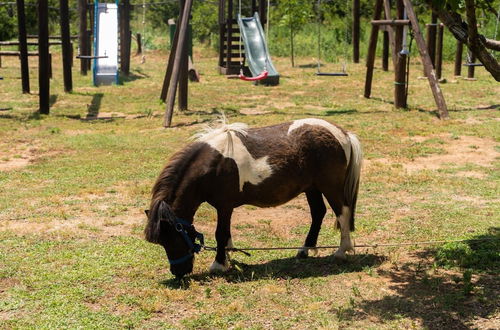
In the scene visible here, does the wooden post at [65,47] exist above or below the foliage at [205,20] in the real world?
below

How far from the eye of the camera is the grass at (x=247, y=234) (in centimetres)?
662

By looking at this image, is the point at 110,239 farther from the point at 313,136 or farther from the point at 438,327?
the point at 438,327

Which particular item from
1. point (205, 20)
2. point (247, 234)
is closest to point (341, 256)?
point (247, 234)

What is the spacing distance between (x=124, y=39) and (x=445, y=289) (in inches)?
883

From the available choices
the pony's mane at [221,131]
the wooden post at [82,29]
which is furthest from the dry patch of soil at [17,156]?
the wooden post at [82,29]

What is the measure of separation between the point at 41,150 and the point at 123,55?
43.6 feet

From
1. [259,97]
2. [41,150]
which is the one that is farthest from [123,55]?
[41,150]

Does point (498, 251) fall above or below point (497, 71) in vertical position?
below

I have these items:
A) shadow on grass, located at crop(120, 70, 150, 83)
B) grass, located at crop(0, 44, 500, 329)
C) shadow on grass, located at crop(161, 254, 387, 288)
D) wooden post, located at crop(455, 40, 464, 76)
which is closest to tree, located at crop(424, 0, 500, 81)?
grass, located at crop(0, 44, 500, 329)

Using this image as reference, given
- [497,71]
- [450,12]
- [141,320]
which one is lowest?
[141,320]

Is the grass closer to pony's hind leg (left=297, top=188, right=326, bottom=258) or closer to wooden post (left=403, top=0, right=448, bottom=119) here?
pony's hind leg (left=297, top=188, right=326, bottom=258)

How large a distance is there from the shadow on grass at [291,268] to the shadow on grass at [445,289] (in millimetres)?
429

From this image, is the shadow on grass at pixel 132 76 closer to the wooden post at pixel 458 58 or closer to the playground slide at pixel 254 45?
the playground slide at pixel 254 45

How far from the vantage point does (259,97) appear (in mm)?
21047
